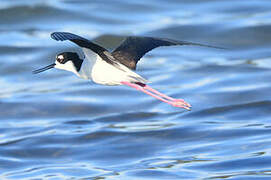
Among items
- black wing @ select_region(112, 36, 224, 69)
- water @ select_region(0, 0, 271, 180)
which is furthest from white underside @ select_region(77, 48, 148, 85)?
water @ select_region(0, 0, 271, 180)

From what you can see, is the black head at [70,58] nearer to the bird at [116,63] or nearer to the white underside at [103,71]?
the bird at [116,63]

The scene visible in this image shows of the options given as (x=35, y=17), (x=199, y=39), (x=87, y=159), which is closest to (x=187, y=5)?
(x=199, y=39)

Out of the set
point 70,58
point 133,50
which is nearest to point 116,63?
point 133,50

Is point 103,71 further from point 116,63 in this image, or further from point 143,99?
point 143,99

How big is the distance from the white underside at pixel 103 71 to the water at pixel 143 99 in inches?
64.2

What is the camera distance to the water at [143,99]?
35.7 ft

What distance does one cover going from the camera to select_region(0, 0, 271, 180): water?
35.7 feet

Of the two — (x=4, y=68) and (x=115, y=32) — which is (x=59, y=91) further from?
(x=115, y=32)

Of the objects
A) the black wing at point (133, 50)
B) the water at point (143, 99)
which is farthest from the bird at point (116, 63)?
the water at point (143, 99)

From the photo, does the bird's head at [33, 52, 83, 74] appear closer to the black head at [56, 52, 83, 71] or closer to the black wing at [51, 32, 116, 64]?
the black head at [56, 52, 83, 71]

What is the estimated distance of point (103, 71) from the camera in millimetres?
9102

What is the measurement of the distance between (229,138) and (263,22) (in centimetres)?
690

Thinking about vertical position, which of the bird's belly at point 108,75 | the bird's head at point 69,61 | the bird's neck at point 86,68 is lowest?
the bird's belly at point 108,75

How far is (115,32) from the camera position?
59.8ft
